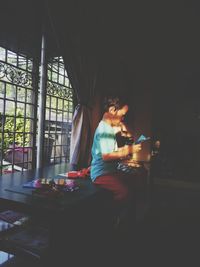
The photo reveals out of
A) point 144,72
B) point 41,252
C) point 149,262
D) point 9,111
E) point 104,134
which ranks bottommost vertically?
point 149,262

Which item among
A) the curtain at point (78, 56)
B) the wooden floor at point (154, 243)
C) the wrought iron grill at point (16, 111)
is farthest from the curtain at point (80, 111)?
the wooden floor at point (154, 243)

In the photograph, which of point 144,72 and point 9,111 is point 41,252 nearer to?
point 9,111

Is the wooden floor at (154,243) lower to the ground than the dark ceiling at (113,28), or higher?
lower

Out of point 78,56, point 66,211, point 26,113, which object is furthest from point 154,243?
point 78,56

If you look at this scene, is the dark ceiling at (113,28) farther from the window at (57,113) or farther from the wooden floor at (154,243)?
the wooden floor at (154,243)

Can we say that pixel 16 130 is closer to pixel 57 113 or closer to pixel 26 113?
pixel 26 113

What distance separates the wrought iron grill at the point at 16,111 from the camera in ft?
8.55

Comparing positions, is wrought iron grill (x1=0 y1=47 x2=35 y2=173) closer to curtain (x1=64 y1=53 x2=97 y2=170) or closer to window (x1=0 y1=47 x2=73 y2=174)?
window (x1=0 y1=47 x2=73 y2=174)

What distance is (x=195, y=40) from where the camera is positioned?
158 inches

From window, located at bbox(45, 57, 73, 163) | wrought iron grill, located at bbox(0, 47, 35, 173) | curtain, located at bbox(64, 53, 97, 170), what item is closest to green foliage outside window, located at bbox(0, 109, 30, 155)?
wrought iron grill, located at bbox(0, 47, 35, 173)

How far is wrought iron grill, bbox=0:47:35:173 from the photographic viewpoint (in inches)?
103

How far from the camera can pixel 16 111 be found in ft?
9.22

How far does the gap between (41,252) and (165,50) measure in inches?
148

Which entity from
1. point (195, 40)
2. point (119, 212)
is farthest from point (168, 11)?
point (119, 212)
